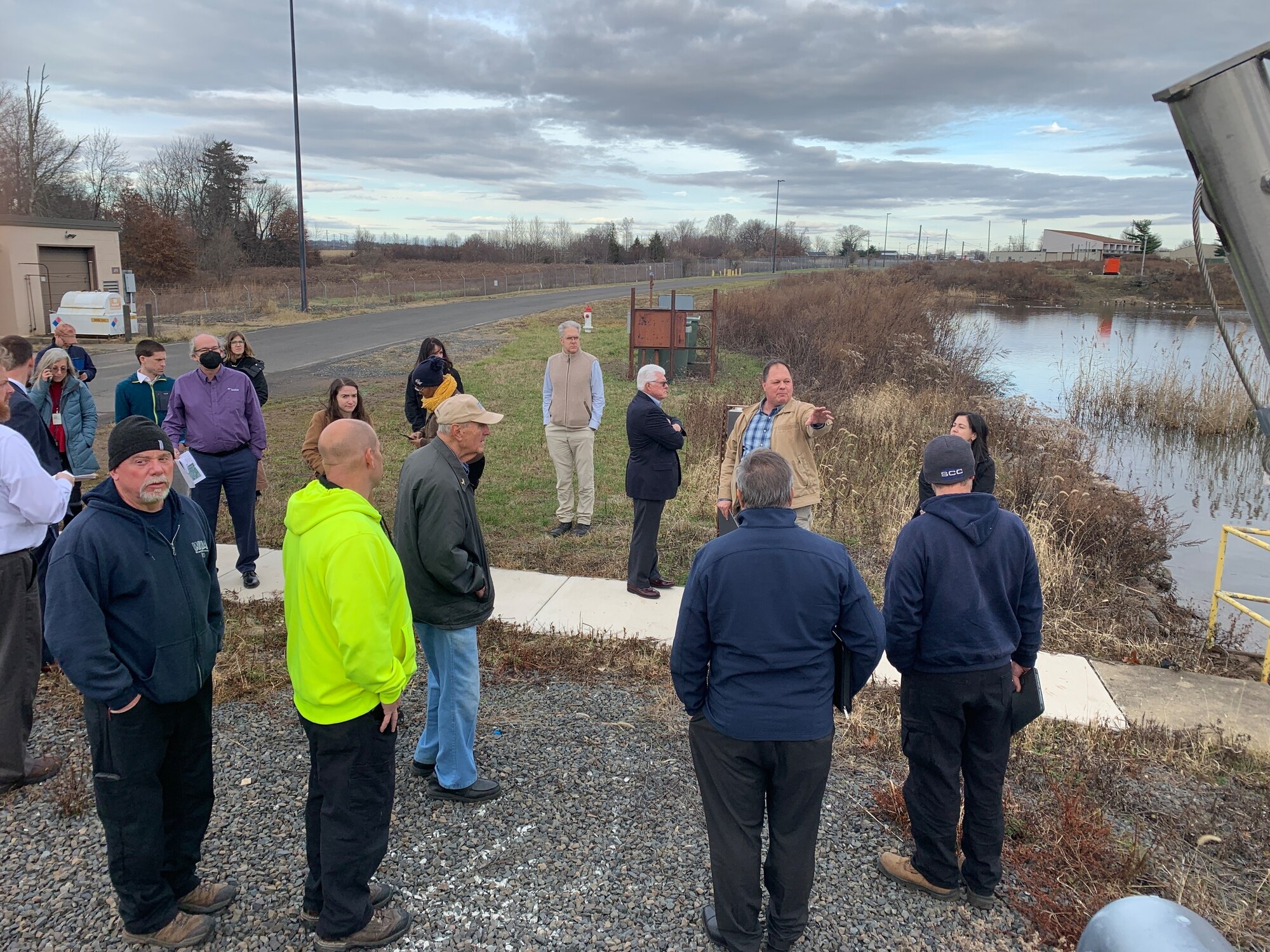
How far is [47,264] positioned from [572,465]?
24488 millimetres

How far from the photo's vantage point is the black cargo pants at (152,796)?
2.93 m

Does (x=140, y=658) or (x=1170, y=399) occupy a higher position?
(x=140, y=658)

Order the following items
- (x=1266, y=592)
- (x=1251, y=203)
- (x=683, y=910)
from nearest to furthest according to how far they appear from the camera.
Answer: (x=1251, y=203) < (x=683, y=910) < (x=1266, y=592)

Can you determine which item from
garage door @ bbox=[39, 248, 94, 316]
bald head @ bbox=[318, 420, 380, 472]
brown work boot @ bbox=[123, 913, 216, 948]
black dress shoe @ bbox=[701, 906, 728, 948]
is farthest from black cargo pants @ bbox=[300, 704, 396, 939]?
garage door @ bbox=[39, 248, 94, 316]

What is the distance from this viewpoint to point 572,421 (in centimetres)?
828

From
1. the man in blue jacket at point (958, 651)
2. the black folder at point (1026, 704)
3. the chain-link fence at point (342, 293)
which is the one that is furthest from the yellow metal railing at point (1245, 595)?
the chain-link fence at point (342, 293)

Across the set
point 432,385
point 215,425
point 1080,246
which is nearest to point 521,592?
point 432,385

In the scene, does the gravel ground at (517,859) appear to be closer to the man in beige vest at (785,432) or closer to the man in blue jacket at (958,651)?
the man in blue jacket at (958,651)

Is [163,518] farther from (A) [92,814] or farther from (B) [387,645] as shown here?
(A) [92,814]

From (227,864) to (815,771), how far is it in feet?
8.19

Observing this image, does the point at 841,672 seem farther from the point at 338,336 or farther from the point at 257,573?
the point at 338,336

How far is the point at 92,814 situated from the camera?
3.88m

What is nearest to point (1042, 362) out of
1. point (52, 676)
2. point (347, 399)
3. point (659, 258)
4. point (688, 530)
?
point (688, 530)

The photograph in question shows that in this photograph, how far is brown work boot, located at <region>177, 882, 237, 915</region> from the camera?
3.24 m
